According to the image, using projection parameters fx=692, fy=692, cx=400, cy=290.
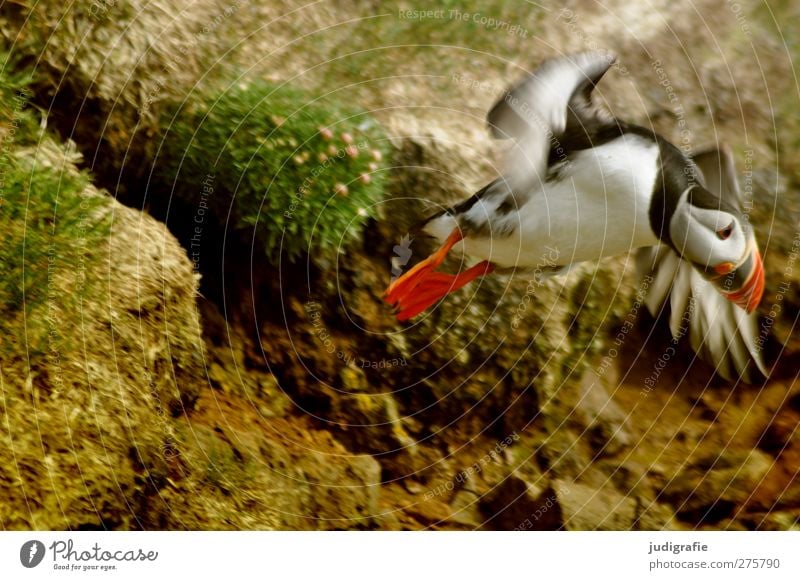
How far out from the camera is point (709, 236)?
5.55ft

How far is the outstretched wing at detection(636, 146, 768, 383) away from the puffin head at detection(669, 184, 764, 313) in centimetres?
2

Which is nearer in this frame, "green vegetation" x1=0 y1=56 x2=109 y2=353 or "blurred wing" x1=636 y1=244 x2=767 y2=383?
"green vegetation" x1=0 y1=56 x2=109 y2=353

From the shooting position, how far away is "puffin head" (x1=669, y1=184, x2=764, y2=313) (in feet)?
5.52

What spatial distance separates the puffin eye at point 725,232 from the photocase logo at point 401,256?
76 centimetres

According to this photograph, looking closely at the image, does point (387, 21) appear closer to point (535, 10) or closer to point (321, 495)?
point (535, 10)

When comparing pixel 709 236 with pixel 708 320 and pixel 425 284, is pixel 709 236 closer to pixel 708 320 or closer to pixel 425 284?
pixel 708 320

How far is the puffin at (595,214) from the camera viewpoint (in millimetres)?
1659

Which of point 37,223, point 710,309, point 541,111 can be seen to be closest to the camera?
point 37,223

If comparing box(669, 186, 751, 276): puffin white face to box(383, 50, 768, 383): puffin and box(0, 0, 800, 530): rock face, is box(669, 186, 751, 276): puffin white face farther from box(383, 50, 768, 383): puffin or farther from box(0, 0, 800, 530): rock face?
box(0, 0, 800, 530): rock face

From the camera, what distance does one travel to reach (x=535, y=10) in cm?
167

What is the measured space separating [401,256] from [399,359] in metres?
0.26
